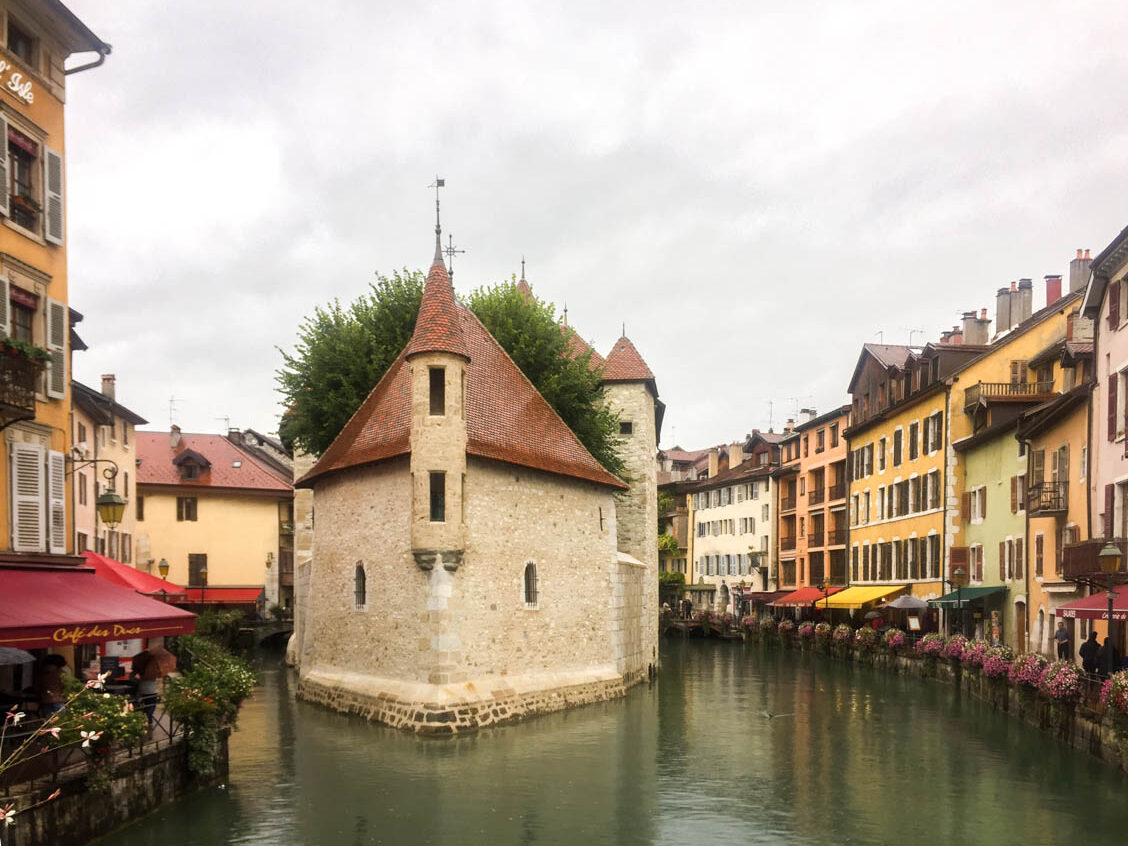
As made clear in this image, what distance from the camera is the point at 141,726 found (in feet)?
44.5

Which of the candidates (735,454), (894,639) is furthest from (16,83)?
(735,454)

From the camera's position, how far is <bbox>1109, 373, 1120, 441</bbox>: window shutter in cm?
2502

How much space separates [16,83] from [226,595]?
44289 millimetres

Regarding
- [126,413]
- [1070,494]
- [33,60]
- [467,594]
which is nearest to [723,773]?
[467,594]

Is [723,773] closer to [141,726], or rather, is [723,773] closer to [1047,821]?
[1047,821]

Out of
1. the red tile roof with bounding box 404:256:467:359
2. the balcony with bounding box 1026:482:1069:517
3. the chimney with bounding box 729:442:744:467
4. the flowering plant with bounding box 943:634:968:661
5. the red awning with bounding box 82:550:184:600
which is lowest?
the flowering plant with bounding box 943:634:968:661

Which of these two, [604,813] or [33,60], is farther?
[33,60]

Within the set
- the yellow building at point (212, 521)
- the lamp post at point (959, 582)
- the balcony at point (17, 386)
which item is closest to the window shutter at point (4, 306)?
the balcony at point (17, 386)

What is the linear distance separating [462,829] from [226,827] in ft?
10.7

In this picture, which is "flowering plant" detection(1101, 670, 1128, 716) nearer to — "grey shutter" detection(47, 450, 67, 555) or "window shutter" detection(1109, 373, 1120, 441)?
"window shutter" detection(1109, 373, 1120, 441)

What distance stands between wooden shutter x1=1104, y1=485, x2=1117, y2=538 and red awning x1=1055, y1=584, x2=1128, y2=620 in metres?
1.39

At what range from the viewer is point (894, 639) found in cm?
3991

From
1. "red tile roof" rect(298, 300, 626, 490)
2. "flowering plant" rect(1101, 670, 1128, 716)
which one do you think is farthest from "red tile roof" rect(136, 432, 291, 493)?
"flowering plant" rect(1101, 670, 1128, 716)

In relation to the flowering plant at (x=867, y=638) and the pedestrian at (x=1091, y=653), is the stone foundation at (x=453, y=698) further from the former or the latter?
the flowering plant at (x=867, y=638)
